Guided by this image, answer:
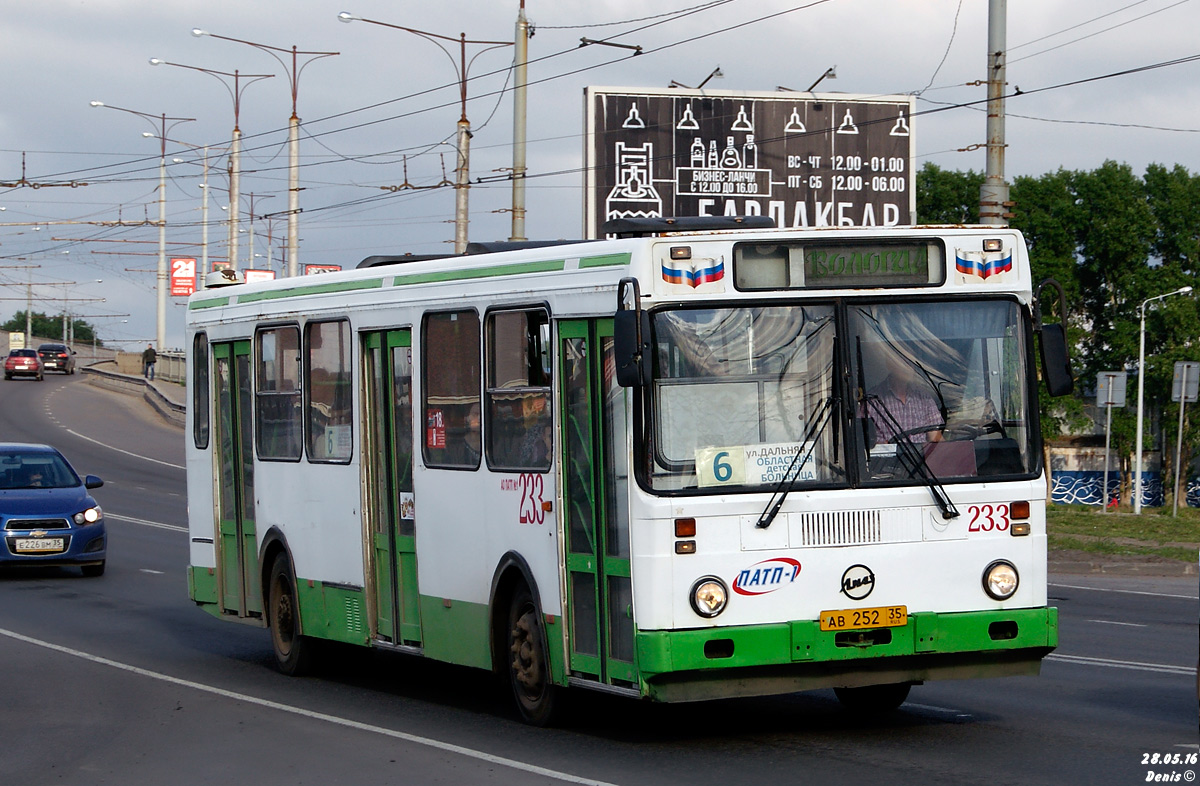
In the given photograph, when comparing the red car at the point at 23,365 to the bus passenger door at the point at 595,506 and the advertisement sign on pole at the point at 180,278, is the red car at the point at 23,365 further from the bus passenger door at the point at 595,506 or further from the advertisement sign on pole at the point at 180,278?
the bus passenger door at the point at 595,506

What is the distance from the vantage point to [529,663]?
986 cm

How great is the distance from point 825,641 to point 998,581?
103 cm

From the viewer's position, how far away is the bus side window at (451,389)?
1041 cm

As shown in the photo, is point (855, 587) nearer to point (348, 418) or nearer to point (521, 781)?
point (521, 781)

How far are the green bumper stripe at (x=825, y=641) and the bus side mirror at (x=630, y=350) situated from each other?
50.7 inches

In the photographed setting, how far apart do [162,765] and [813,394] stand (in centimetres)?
403

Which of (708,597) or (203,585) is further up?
(708,597)

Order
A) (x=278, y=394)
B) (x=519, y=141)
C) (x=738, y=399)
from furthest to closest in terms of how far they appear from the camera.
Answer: (x=519, y=141)
(x=278, y=394)
(x=738, y=399)

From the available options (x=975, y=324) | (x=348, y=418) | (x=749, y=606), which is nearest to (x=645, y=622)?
(x=749, y=606)

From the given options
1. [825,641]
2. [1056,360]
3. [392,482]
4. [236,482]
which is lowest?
[825,641]

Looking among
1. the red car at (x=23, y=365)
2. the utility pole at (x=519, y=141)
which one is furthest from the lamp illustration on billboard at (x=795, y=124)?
the red car at (x=23, y=365)

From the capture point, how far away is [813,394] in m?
8.79

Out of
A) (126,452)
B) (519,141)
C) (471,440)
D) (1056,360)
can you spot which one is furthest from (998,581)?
(126,452)

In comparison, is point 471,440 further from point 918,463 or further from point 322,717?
point 918,463
